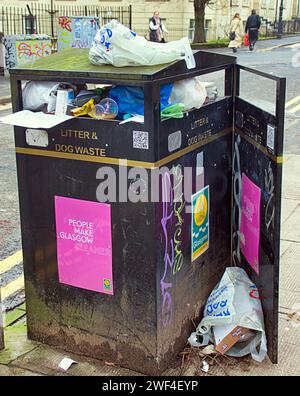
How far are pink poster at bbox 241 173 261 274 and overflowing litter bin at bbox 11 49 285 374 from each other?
3cm

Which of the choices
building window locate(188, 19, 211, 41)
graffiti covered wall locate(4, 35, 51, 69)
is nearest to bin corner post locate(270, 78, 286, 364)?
graffiti covered wall locate(4, 35, 51, 69)

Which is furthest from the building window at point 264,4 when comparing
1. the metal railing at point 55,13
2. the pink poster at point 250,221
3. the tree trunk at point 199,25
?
the pink poster at point 250,221

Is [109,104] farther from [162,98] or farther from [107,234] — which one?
[107,234]

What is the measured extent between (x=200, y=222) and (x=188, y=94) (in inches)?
28.9

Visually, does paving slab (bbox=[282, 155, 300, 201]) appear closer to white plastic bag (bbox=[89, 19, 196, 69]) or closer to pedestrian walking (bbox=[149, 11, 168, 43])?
white plastic bag (bbox=[89, 19, 196, 69])

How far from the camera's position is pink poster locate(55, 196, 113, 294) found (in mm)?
2891

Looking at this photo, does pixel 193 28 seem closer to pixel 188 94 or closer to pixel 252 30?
pixel 252 30

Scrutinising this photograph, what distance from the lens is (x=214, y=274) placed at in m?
3.46

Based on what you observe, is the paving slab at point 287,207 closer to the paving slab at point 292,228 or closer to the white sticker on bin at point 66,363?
the paving slab at point 292,228

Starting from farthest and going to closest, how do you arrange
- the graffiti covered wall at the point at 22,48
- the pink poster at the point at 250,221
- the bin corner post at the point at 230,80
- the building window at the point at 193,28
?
1. the building window at the point at 193,28
2. the graffiti covered wall at the point at 22,48
3. the bin corner post at the point at 230,80
4. the pink poster at the point at 250,221

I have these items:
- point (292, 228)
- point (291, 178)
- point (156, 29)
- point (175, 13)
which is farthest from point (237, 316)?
point (175, 13)

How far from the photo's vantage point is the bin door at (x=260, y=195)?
283cm

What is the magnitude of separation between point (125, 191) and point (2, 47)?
47.9 feet

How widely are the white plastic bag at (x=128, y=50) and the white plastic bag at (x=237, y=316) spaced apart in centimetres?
131
